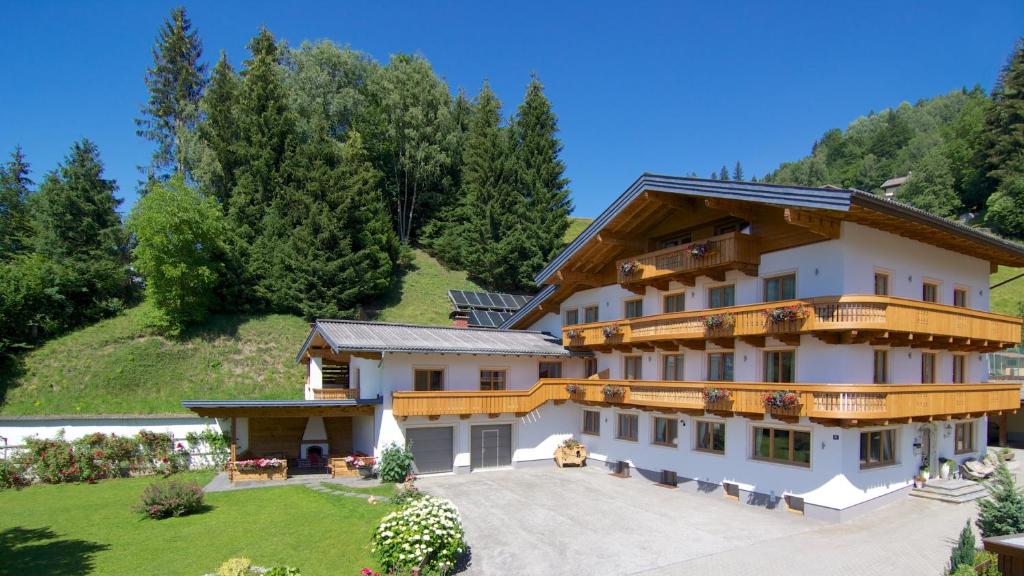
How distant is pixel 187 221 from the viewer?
3731cm

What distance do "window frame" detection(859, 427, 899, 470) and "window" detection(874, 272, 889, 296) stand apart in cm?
456

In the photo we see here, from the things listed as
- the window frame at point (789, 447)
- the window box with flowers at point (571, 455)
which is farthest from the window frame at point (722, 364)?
the window box with flowers at point (571, 455)

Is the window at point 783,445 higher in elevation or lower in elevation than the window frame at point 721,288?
lower

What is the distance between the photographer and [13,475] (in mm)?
21656

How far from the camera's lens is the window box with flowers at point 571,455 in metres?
26.9

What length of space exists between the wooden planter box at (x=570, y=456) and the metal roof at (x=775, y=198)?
9323 mm

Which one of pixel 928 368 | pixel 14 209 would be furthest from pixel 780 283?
pixel 14 209

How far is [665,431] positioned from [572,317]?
27.8 ft

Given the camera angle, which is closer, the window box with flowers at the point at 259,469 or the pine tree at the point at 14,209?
the window box with flowers at the point at 259,469

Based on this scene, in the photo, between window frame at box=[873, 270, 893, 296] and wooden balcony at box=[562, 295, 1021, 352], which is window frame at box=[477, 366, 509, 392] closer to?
wooden balcony at box=[562, 295, 1021, 352]

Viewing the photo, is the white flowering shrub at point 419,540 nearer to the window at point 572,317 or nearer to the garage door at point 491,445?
the garage door at point 491,445

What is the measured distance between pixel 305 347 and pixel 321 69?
120 feet

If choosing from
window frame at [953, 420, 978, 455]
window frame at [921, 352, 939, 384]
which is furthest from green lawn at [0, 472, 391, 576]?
window frame at [953, 420, 978, 455]

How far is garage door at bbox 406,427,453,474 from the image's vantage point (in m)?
23.9
